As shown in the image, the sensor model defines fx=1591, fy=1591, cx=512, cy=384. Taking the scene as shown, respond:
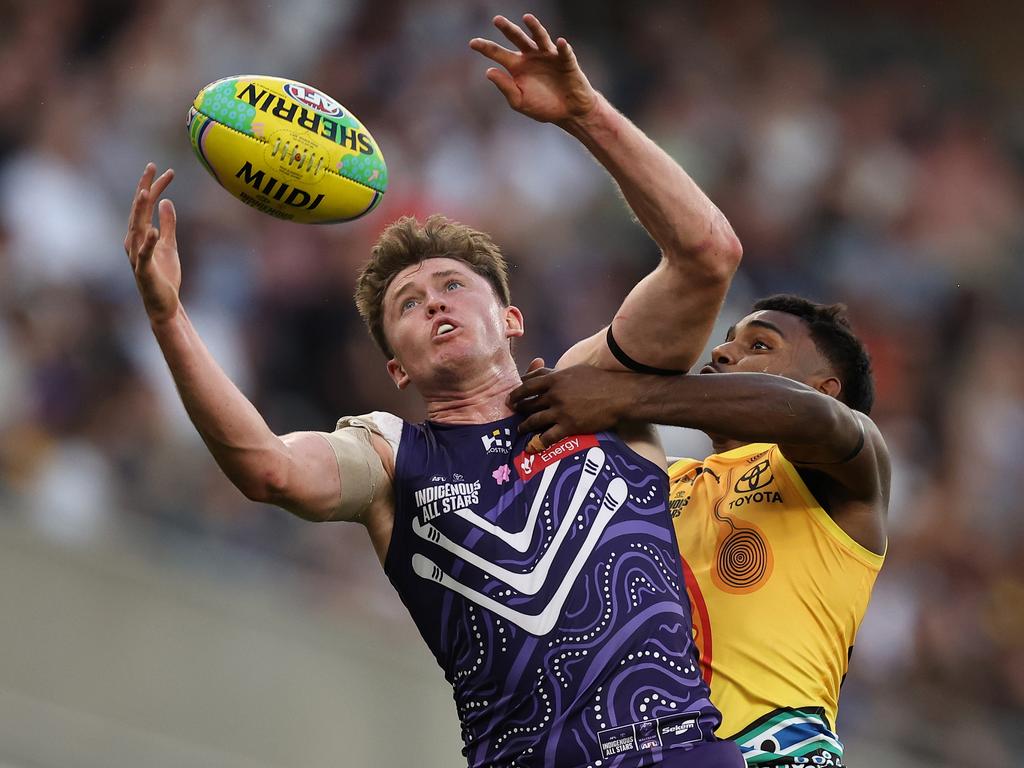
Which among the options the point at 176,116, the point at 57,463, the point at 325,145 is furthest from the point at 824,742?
the point at 176,116

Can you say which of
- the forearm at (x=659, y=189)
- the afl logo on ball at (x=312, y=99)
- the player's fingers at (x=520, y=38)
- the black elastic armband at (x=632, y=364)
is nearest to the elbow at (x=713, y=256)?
the forearm at (x=659, y=189)

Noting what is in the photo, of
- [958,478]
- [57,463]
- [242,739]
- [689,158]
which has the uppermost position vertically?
[689,158]

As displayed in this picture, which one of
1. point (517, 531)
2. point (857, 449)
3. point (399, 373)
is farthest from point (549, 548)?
point (857, 449)

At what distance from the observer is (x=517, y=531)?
438cm

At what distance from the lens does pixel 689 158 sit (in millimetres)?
13516

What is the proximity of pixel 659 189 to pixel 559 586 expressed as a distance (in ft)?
3.72

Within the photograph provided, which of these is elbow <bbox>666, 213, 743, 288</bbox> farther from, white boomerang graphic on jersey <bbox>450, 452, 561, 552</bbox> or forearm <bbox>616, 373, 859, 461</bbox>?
white boomerang graphic on jersey <bbox>450, 452, 561, 552</bbox>

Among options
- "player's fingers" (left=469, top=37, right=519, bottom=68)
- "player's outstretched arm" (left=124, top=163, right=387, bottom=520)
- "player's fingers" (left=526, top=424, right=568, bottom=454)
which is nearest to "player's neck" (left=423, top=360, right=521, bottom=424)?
"player's fingers" (left=526, top=424, right=568, bottom=454)

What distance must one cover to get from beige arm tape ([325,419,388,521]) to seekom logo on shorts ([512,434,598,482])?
0.39 meters

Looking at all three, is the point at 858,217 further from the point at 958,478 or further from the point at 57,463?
the point at 57,463

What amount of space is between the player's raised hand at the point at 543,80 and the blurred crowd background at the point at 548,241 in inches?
181

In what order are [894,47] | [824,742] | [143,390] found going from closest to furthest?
[824,742]
[143,390]
[894,47]

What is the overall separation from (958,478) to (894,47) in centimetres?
577

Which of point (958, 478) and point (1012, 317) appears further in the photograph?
point (1012, 317)
